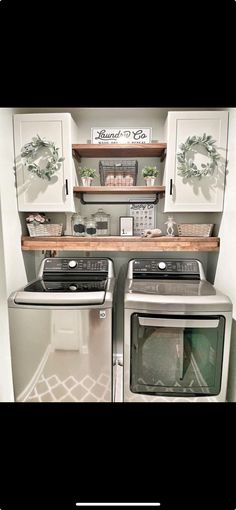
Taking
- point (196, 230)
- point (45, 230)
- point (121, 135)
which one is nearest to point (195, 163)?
point (196, 230)

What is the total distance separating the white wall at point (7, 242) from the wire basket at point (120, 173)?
0.64 metres

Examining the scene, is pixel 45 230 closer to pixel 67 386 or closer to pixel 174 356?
pixel 67 386

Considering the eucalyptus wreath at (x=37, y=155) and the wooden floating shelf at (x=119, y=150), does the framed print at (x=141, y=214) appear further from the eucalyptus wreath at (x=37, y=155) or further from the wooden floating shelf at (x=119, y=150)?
the eucalyptus wreath at (x=37, y=155)

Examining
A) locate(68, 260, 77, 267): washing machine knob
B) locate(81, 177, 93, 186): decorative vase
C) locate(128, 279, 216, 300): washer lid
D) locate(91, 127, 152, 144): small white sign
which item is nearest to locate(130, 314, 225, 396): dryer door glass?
locate(128, 279, 216, 300): washer lid

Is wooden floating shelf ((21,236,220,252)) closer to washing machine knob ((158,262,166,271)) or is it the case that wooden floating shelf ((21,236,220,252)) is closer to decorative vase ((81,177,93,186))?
washing machine knob ((158,262,166,271))

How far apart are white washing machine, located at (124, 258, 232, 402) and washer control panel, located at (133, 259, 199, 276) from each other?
322mm

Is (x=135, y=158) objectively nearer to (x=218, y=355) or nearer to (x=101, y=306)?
(x=101, y=306)

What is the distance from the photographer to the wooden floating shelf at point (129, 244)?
158 centimetres

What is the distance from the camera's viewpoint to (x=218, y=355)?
130 centimetres

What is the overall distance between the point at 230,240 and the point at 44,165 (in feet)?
4.24

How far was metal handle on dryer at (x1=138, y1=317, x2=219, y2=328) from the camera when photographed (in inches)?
49.5

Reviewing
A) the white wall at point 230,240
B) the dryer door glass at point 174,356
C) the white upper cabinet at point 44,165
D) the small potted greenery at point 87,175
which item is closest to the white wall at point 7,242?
the white upper cabinet at point 44,165
